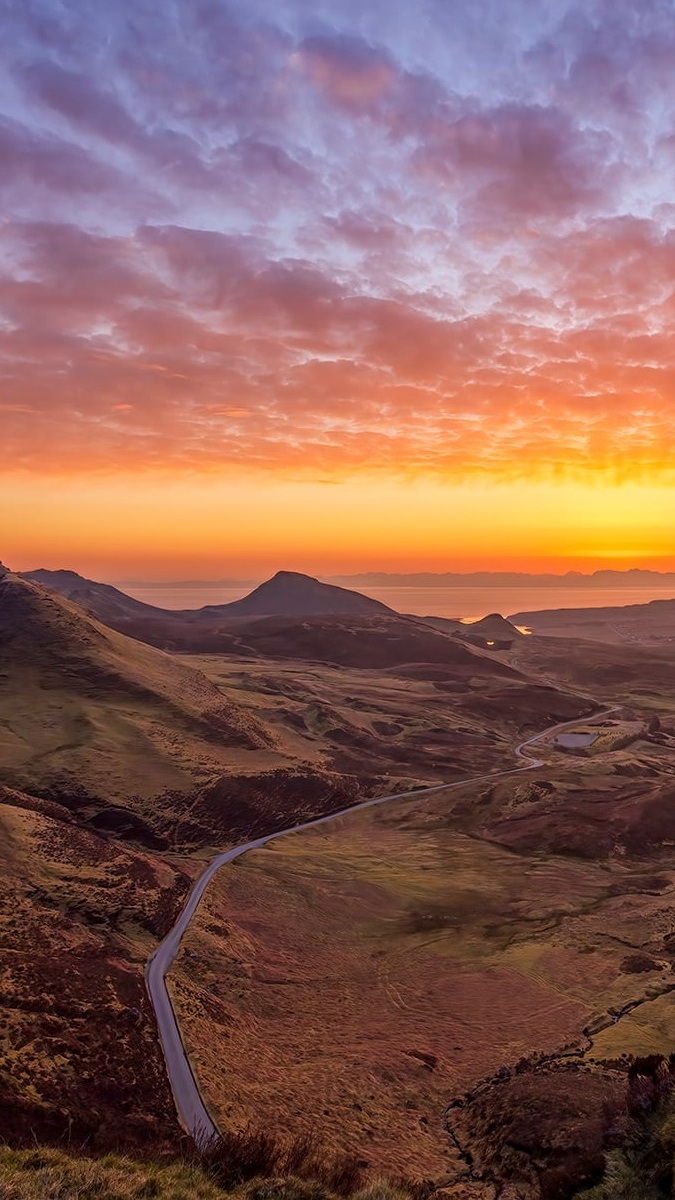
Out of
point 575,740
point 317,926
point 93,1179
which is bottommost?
point 575,740

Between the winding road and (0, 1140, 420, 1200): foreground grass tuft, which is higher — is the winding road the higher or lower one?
the lower one

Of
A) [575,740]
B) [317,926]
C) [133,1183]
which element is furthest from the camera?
[575,740]

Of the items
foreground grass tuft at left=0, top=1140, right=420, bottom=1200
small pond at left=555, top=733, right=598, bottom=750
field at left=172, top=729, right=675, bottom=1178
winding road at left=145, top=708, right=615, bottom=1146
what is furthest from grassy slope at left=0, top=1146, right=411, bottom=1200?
small pond at left=555, top=733, right=598, bottom=750

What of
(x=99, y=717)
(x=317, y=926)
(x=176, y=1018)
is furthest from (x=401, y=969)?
(x=99, y=717)

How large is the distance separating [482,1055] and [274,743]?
92769 mm

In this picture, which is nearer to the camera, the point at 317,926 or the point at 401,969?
the point at 401,969

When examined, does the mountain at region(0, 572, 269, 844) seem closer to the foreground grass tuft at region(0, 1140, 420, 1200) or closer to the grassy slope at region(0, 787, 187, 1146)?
the grassy slope at region(0, 787, 187, 1146)

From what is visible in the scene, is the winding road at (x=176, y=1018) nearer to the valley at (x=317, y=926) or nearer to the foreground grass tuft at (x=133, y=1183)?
the valley at (x=317, y=926)

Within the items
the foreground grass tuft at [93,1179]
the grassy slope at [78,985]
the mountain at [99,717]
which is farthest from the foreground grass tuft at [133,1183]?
the mountain at [99,717]

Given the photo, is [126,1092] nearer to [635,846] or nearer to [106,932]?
[106,932]

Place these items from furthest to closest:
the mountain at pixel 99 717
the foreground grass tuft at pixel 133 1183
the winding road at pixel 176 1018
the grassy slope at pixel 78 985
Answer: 1. the mountain at pixel 99 717
2. the winding road at pixel 176 1018
3. the grassy slope at pixel 78 985
4. the foreground grass tuft at pixel 133 1183

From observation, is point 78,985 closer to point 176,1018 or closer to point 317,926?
point 176,1018

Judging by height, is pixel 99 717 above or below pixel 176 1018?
above

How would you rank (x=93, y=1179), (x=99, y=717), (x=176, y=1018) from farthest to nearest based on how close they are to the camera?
(x=99, y=717) → (x=176, y=1018) → (x=93, y=1179)
